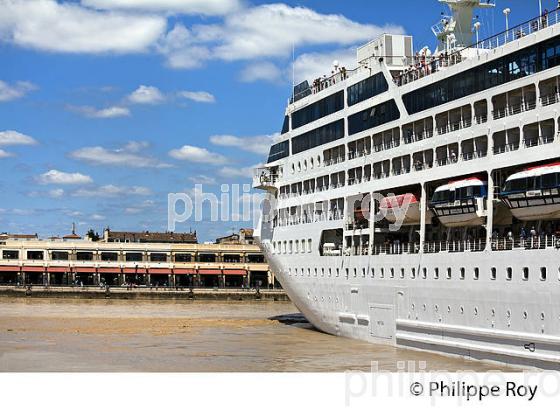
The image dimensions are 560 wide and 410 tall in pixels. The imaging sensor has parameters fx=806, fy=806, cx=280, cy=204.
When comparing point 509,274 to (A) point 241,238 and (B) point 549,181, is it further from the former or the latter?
(A) point 241,238

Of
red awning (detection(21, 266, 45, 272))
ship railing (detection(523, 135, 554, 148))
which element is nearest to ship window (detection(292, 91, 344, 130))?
ship railing (detection(523, 135, 554, 148))

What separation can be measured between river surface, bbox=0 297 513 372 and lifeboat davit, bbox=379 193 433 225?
241 inches

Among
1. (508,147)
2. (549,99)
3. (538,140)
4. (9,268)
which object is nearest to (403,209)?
(508,147)

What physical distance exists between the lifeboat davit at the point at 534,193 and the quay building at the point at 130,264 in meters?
83.4

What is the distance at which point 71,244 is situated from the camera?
111 m

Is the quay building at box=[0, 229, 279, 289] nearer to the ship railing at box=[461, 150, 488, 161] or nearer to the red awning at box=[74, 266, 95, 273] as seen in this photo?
the red awning at box=[74, 266, 95, 273]

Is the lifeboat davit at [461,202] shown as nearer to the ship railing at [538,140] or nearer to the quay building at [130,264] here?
the ship railing at [538,140]

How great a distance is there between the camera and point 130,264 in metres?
113

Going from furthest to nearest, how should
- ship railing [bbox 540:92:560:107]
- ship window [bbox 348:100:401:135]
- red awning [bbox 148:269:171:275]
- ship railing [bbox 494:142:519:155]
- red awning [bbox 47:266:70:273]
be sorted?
red awning [bbox 148:269:171:275]
red awning [bbox 47:266:70:273]
ship window [bbox 348:100:401:135]
ship railing [bbox 494:142:519:155]
ship railing [bbox 540:92:560:107]

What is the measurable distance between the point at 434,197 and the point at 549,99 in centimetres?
710

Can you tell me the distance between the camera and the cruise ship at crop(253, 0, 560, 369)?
29578mm

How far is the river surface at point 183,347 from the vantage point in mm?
34562
